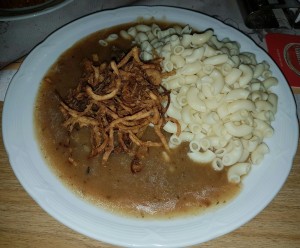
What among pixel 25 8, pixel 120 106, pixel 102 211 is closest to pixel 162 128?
pixel 120 106

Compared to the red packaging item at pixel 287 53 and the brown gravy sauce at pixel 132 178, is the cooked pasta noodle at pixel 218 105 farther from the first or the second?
the red packaging item at pixel 287 53

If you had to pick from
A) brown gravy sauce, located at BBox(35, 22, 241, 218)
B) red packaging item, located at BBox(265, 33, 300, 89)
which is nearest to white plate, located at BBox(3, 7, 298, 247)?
brown gravy sauce, located at BBox(35, 22, 241, 218)

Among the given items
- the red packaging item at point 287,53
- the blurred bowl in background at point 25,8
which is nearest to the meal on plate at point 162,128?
the red packaging item at point 287,53

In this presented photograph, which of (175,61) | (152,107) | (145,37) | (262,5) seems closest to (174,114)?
(152,107)

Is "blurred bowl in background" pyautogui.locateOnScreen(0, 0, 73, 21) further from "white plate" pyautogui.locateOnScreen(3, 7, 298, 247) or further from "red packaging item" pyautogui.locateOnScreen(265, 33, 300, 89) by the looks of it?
"red packaging item" pyautogui.locateOnScreen(265, 33, 300, 89)

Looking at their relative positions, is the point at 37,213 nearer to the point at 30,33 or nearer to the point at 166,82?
the point at 166,82
